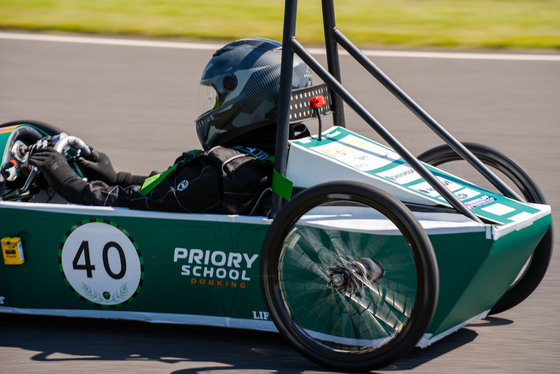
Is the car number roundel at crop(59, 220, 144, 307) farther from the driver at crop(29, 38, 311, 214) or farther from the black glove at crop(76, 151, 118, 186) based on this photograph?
the black glove at crop(76, 151, 118, 186)

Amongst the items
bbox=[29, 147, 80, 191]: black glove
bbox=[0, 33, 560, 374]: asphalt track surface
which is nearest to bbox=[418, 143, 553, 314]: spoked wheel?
bbox=[0, 33, 560, 374]: asphalt track surface

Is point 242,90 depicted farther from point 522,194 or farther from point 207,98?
point 522,194

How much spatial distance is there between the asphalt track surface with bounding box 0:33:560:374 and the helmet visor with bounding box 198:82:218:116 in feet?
3.28

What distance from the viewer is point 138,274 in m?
4.12

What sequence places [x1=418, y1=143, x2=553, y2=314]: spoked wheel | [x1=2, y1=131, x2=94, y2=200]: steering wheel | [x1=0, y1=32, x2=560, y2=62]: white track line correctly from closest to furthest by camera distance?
[x1=418, y1=143, x2=553, y2=314]: spoked wheel, [x1=2, y1=131, x2=94, y2=200]: steering wheel, [x1=0, y1=32, x2=560, y2=62]: white track line

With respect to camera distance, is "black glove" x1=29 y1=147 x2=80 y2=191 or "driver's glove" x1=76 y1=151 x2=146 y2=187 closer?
"black glove" x1=29 y1=147 x2=80 y2=191

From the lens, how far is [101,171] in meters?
4.93

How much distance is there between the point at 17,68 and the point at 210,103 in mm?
6286

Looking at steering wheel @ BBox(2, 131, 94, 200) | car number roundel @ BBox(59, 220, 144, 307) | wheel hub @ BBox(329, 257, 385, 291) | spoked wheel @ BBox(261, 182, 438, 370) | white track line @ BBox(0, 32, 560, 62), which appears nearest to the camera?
spoked wheel @ BBox(261, 182, 438, 370)

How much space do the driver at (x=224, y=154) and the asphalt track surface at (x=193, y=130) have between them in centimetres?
61

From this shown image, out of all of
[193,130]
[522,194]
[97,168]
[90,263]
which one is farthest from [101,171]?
[193,130]

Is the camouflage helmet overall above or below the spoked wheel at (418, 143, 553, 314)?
above

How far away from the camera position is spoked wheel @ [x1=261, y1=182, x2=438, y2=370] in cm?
366

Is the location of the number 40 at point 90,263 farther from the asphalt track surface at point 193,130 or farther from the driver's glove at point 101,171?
the driver's glove at point 101,171
